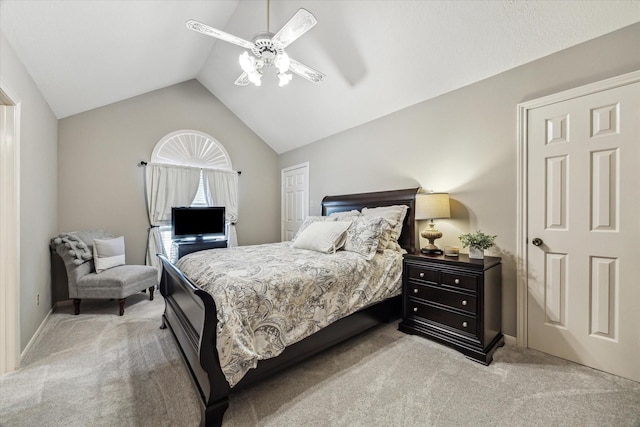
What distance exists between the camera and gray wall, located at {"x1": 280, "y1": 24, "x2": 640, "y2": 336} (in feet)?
6.75

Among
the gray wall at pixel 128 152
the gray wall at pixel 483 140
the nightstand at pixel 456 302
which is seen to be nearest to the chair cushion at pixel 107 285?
the gray wall at pixel 128 152

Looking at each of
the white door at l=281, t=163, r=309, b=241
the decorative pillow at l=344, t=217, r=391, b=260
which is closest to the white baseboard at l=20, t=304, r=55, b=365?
the decorative pillow at l=344, t=217, r=391, b=260

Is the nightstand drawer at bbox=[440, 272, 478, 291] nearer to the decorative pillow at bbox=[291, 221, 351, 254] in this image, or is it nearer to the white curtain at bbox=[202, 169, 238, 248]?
the decorative pillow at bbox=[291, 221, 351, 254]

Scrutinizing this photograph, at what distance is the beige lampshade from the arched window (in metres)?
3.75

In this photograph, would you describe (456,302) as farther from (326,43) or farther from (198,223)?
(198,223)

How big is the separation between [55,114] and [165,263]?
2.90 m

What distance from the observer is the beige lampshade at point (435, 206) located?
8.73 ft

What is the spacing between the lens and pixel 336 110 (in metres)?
3.88

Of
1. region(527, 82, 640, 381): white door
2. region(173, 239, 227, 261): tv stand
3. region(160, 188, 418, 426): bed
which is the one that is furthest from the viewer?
region(173, 239, 227, 261): tv stand

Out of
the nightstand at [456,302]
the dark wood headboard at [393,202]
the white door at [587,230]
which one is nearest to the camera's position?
the white door at [587,230]

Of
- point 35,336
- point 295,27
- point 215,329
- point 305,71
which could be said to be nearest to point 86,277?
point 35,336

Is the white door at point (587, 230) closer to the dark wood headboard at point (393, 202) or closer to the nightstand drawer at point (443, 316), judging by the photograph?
the nightstand drawer at point (443, 316)

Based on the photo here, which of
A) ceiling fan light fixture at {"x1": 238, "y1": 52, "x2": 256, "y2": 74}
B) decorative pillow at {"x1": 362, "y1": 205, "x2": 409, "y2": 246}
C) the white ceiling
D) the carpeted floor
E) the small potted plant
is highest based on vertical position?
the white ceiling

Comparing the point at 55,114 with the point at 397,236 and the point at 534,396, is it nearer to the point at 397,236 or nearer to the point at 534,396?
the point at 397,236
